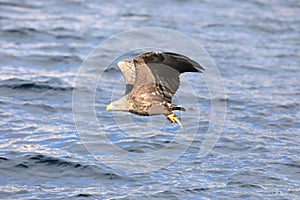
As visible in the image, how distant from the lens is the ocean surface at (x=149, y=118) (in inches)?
408

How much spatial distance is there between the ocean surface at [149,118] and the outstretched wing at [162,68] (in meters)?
1.62

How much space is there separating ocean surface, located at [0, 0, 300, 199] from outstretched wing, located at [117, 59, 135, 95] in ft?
5.12

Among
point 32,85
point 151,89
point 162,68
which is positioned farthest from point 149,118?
point 162,68

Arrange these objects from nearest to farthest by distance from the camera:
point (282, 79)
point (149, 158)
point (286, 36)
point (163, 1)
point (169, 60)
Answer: point (169, 60) < point (149, 158) < point (282, 79) < point (286, 36) < point (163, 1)

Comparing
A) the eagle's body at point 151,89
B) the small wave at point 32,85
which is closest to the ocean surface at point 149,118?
the small wave at point 32,85

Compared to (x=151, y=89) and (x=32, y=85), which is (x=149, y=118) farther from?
(x=151, y=89)

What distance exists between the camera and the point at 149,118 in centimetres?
1293

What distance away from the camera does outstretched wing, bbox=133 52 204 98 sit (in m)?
8.88

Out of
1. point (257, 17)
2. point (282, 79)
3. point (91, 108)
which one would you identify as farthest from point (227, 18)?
point (91, 108)

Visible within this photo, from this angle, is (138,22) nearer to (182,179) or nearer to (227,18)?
(227,18)

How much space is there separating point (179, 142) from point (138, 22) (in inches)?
328

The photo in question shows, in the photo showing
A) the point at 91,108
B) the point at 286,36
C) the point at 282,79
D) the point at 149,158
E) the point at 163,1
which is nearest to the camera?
the point at 149,158

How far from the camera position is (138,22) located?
19.9 meters

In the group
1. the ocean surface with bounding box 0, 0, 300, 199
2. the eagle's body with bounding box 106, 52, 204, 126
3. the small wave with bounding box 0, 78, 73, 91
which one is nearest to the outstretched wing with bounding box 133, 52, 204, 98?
the eagle's body with bounding box 106, 52, 204, 126
